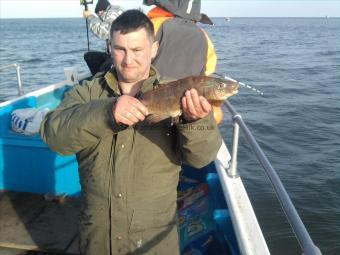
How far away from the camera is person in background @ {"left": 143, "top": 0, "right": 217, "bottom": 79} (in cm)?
380

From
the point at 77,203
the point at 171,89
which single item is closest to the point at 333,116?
the point at 77,203

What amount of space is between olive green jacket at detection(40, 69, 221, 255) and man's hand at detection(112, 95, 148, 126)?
3.4 inches

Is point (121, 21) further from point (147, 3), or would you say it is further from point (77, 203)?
point (77, 203)

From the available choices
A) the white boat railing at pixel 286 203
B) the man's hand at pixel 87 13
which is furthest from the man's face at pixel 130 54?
the man's hand at pixel 87 13

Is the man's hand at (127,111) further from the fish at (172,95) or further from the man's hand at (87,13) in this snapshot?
the man's hand at (87,13)

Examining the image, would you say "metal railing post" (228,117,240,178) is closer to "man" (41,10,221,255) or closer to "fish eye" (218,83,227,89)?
"fish eye" (218,83,227,89)

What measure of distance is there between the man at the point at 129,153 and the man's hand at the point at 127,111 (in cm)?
4

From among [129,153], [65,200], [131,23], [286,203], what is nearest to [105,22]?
[65,200]

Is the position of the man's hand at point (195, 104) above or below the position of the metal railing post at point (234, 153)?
above

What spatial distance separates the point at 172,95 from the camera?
2.45 meters

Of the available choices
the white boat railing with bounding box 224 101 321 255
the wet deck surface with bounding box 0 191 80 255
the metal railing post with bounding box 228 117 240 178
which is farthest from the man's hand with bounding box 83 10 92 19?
the metal railing post with bounding box 228 117 240 178

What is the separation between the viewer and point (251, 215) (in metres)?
3.19

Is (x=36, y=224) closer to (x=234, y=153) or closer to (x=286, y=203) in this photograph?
(x=234, y=153)

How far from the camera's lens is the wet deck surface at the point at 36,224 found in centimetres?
395
